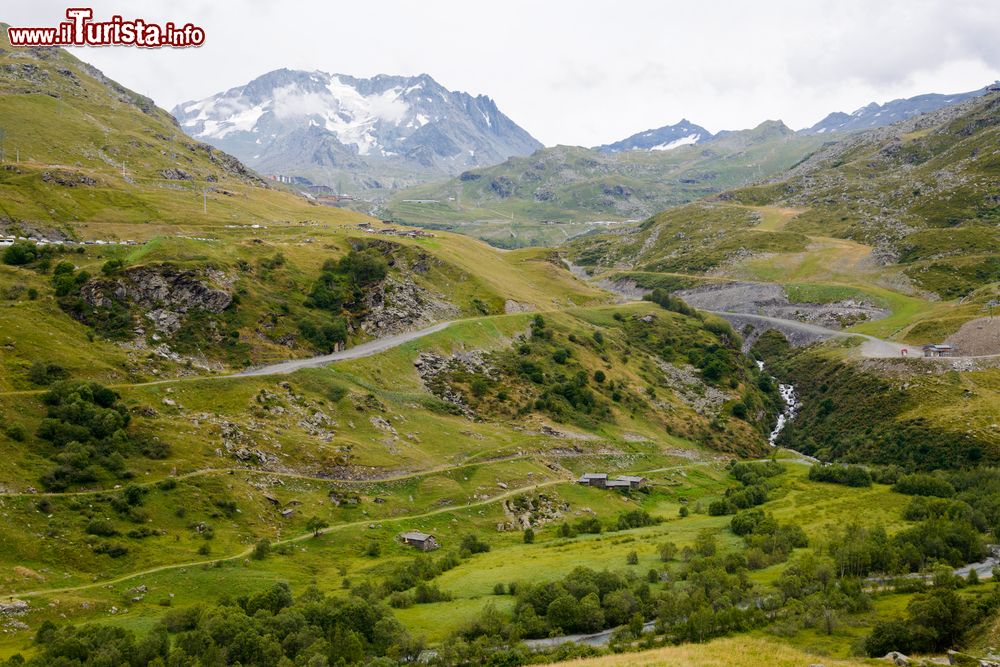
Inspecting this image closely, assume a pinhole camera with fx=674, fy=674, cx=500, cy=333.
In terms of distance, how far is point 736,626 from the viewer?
58625mm

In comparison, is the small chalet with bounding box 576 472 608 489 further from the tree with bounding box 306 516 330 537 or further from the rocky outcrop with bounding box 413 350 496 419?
the tree with bounding box 306 516 330 537

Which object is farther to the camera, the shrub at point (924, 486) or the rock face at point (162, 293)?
the rock face at point (162, 293)

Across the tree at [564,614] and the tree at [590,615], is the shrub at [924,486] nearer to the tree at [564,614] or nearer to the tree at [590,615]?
the tree at [590,615]

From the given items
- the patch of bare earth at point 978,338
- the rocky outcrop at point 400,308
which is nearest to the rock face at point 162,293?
the rocky outcrop at point 400,308

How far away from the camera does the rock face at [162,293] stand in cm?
10400

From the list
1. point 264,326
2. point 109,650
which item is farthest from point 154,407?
point 109,650

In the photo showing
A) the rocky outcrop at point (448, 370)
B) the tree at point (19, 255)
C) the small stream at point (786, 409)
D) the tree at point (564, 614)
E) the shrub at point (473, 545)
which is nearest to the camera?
the tree at point (564, 614)

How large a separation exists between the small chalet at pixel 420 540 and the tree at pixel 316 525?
9.39m

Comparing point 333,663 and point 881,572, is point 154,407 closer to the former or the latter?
point 333,663

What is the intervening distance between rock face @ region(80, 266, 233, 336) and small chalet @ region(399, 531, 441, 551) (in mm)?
52257

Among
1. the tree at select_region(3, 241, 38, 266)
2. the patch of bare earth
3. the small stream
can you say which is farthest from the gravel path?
the patch of bare earth

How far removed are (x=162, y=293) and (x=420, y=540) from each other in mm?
62935

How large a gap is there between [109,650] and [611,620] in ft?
136

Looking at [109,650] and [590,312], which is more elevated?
[590,312]
